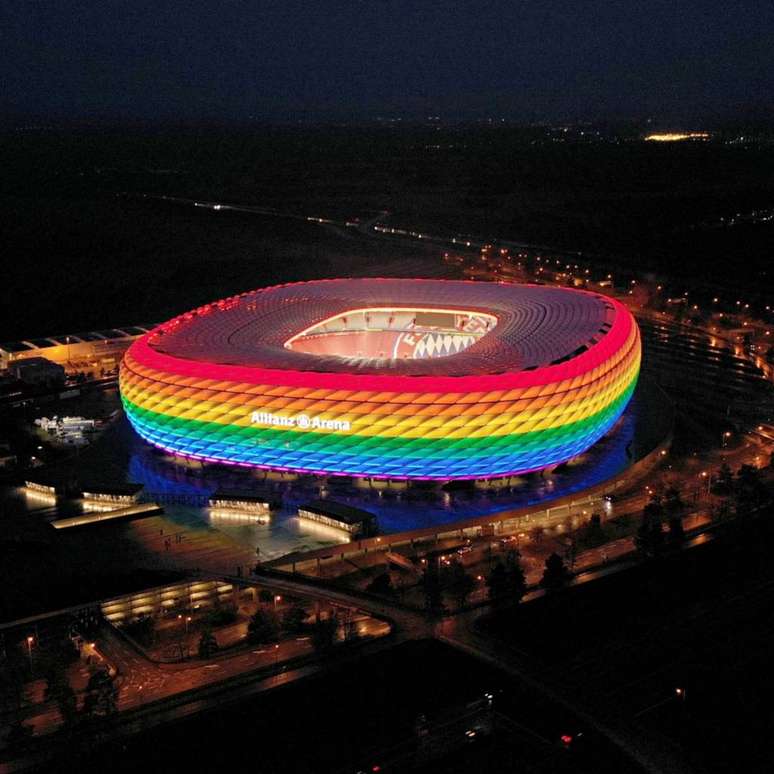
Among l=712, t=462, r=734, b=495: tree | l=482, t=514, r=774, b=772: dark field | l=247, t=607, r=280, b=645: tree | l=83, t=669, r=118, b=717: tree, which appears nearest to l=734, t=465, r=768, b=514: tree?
l=712, t=462, r=734, b=495: tree

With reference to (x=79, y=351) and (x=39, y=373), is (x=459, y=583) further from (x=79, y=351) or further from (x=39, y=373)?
(x=79, y=351)

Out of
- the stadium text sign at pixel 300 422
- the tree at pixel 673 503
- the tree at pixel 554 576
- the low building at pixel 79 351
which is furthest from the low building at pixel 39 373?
the tree at pixel 673 503

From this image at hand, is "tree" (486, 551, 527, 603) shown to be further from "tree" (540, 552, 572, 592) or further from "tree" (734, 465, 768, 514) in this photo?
"tree" (734, 465, 768, 514)

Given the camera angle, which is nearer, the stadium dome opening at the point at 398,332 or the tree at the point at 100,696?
the tree at the point at 100,696

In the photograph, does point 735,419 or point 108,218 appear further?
point 108,218

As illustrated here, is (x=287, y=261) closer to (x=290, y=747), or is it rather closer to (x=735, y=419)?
(x=735, y=419)

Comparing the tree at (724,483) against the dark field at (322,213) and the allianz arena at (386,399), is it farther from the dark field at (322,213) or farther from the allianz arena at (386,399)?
the dark field at (322,213)

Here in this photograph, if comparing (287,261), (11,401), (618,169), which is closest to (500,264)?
(287,261)
